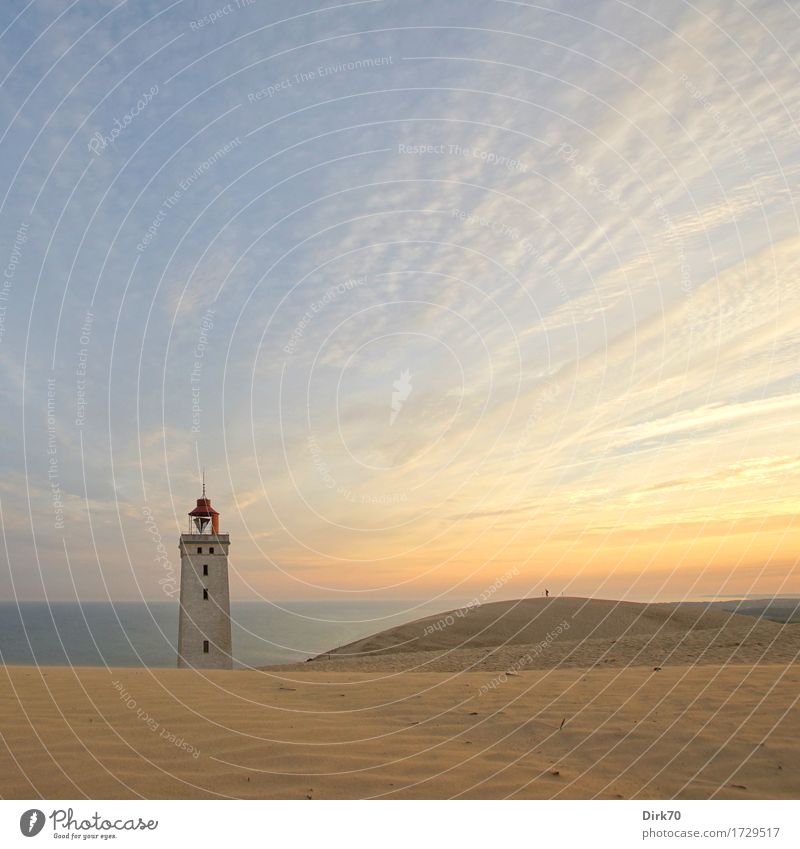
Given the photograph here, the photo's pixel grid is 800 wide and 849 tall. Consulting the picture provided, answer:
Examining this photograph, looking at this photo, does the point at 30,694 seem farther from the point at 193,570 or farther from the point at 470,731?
the point at 193,570

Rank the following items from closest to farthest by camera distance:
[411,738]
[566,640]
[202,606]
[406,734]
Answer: [411,738], [406,734], [566,640], [202,606]

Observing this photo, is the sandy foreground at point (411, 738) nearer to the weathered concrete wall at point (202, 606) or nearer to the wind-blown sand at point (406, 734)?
the wind-blown sand at point (406, 734)

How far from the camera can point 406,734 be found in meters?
8.69

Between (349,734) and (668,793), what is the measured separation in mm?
3953

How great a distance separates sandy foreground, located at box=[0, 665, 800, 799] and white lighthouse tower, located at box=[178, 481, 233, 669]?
1243 inches

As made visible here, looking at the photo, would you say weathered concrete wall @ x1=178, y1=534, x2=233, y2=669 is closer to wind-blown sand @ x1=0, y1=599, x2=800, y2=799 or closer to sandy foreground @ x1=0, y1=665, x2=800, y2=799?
wind-blown sand @ x1=0, y1=599, x2=800, y2=799

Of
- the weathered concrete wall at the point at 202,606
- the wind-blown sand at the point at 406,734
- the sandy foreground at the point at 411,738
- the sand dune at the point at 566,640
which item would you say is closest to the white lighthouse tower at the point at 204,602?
the weathered concrete wall at the point at 202,606

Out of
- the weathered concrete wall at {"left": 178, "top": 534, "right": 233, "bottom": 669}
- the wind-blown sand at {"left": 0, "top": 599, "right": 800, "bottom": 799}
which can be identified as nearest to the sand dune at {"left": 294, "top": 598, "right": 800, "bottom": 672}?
the wind-blown sand at {"left": 0, "top": 599, "right": 800, "bottom": 799}

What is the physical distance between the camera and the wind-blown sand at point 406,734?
265 inches

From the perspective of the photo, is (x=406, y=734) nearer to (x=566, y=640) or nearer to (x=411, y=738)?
(x=411, y=738)

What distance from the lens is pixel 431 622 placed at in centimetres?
3397

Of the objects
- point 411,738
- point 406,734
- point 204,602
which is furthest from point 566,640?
point 204,602

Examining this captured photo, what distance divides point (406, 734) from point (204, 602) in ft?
124
